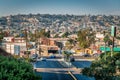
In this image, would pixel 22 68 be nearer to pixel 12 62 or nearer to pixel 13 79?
Answer: pixel 12 62

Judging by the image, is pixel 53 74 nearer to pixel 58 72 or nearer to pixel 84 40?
pixel 58 72

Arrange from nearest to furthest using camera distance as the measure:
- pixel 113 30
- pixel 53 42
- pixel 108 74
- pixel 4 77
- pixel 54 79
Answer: pixel 4 77, pixel 108 74, pixel 54 79, pixel 113 30, pixel 53 42

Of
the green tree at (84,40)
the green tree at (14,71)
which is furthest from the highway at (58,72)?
the green tree at (84,40)

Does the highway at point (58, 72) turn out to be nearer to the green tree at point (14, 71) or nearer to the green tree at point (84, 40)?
the green tree at point (14, 71)

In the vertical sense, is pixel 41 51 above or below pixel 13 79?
below

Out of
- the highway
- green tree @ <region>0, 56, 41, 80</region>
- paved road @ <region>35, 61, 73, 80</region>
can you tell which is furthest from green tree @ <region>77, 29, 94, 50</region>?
green tree @ <region>0, 56, 41, 80</region>

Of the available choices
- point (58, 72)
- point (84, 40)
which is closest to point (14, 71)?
point (58, 72)

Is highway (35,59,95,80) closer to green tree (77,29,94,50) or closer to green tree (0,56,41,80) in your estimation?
green tree (0,56,41,80)

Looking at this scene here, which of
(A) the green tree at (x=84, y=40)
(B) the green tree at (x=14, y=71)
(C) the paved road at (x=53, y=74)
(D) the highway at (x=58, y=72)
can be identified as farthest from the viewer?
(A) the green tree at (x=84, y=40)

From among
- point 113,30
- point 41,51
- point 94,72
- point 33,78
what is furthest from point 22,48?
point 33,78

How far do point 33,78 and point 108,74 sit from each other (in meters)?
9.64

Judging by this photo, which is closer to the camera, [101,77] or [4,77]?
[4,77]

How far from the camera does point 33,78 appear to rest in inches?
725

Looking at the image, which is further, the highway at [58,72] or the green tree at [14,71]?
the highway at [58,72]
